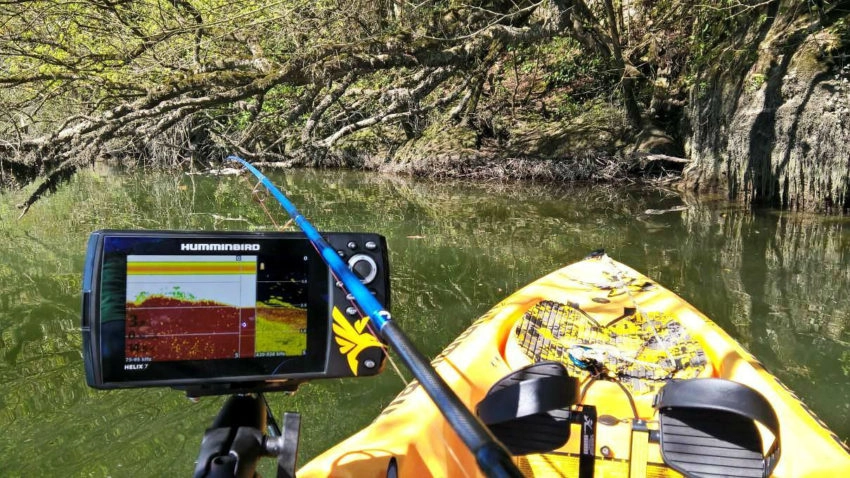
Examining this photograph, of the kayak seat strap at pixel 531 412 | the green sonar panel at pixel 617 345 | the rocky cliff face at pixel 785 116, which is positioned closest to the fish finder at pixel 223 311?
the kayak seat strap at pixel 531 412

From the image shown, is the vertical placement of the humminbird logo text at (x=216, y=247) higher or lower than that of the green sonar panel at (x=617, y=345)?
higher

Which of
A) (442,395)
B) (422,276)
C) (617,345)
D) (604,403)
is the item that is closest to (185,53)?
(422,276)

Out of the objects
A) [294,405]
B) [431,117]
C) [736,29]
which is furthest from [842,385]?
[431,117]

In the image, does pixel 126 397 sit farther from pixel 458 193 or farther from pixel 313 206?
pixel 458 193

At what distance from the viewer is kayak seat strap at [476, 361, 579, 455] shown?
63.7 inches

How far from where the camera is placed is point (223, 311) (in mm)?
1330

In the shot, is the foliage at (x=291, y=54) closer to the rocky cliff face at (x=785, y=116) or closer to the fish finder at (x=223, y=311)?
the rocky cliff face at (x=785, y=116)

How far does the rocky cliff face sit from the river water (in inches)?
20.1

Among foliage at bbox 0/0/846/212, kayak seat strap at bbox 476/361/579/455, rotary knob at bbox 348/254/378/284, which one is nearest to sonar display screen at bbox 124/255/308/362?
rotary knob at bbox 348/254/378/284

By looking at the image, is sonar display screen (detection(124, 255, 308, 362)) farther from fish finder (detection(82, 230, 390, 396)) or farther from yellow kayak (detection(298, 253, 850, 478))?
yellow kayak (detection(298, 253, 850, 478))

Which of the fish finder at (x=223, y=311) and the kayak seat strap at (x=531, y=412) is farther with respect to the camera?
the kayak seat strap at (x=531, y=412)

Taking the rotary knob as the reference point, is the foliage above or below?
above

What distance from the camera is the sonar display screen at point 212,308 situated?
1.28 metres

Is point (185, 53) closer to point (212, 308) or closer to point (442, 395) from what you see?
point (212, 308)
